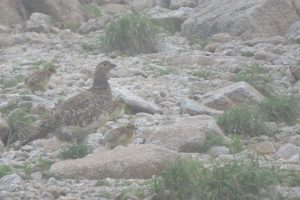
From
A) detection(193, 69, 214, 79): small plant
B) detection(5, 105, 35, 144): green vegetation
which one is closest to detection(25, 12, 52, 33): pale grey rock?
detection(193, 69, 214, 79): small plant

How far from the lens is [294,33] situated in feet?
66.3

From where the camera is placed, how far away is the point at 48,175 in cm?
1021

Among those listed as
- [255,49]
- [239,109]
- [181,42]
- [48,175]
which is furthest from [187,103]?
[181,42]

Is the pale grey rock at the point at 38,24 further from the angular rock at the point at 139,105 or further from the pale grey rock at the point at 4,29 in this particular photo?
the angular rock at the point at 139,105

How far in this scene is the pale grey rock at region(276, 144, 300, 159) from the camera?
36.7 ft

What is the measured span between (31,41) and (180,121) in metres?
8.92

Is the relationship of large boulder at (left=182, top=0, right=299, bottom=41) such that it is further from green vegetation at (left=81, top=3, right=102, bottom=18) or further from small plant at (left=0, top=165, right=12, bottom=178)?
small plant at (left=0, top=165, right=12, bottom=178)

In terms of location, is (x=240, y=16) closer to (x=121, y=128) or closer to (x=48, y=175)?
(x=121, y=128)

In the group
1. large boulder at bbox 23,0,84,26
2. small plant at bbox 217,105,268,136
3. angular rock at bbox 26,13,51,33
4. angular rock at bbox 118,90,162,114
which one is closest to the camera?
small plant at bbox 217,105,268,136

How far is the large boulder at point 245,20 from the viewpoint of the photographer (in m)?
20.8

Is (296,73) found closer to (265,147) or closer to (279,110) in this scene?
(279,110)

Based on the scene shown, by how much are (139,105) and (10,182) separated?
15.0ft

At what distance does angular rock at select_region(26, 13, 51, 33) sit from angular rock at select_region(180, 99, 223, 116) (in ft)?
28.7

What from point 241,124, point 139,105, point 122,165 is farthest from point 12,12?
point 122,165
